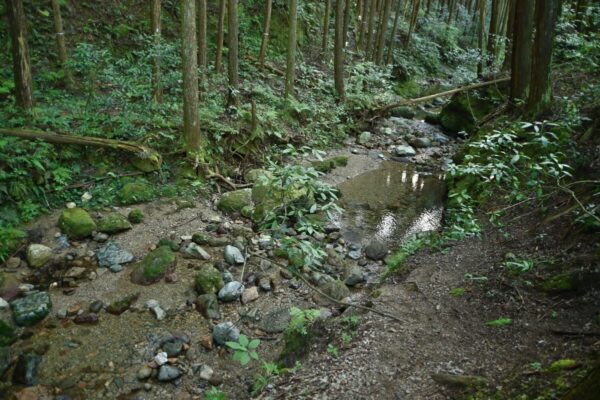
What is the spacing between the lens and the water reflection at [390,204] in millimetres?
8539

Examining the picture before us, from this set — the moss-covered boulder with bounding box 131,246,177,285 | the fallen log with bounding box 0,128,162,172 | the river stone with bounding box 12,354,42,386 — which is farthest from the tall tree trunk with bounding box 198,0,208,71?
the river stone with bounding box 12,354,42,386

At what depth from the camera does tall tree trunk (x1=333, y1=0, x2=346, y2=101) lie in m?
13.6

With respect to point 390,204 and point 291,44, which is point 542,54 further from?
point 291,44

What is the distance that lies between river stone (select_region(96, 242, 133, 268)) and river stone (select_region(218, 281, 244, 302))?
5.97 ft

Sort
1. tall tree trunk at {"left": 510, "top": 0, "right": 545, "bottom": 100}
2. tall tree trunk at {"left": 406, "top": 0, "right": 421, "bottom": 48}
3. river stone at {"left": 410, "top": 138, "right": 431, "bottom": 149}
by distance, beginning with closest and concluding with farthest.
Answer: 1. tall tree trunk at {"left": 510, "top": 0, "right": 545, "bottom": 100}
2. river stone at {"left": 410, "top": 138, "right": 431, "bottom": 149}
3. tall tree trunk at {"left": 406, "top": 0, "right": 421, "bottom": 48}

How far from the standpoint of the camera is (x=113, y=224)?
275 inches

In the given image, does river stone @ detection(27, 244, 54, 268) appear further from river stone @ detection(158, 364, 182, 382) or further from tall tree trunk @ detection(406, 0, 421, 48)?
tall tree trunk @ detection(406, 0, 421, 48)

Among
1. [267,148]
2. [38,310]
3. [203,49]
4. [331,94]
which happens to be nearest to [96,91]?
[203,49]

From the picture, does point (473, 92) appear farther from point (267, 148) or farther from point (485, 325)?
point (485, 325)

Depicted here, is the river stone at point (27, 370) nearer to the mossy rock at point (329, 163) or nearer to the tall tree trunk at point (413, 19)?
the mossy rock at point (329, 163)

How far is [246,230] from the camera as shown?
765 cm

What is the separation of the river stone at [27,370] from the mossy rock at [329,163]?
312 inches

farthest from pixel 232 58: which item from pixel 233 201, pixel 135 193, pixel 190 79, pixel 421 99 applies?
Answer: pixel 421 99

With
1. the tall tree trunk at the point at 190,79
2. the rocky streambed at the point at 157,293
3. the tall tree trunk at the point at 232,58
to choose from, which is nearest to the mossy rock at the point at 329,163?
the rocky streambed at the point at 157,293
